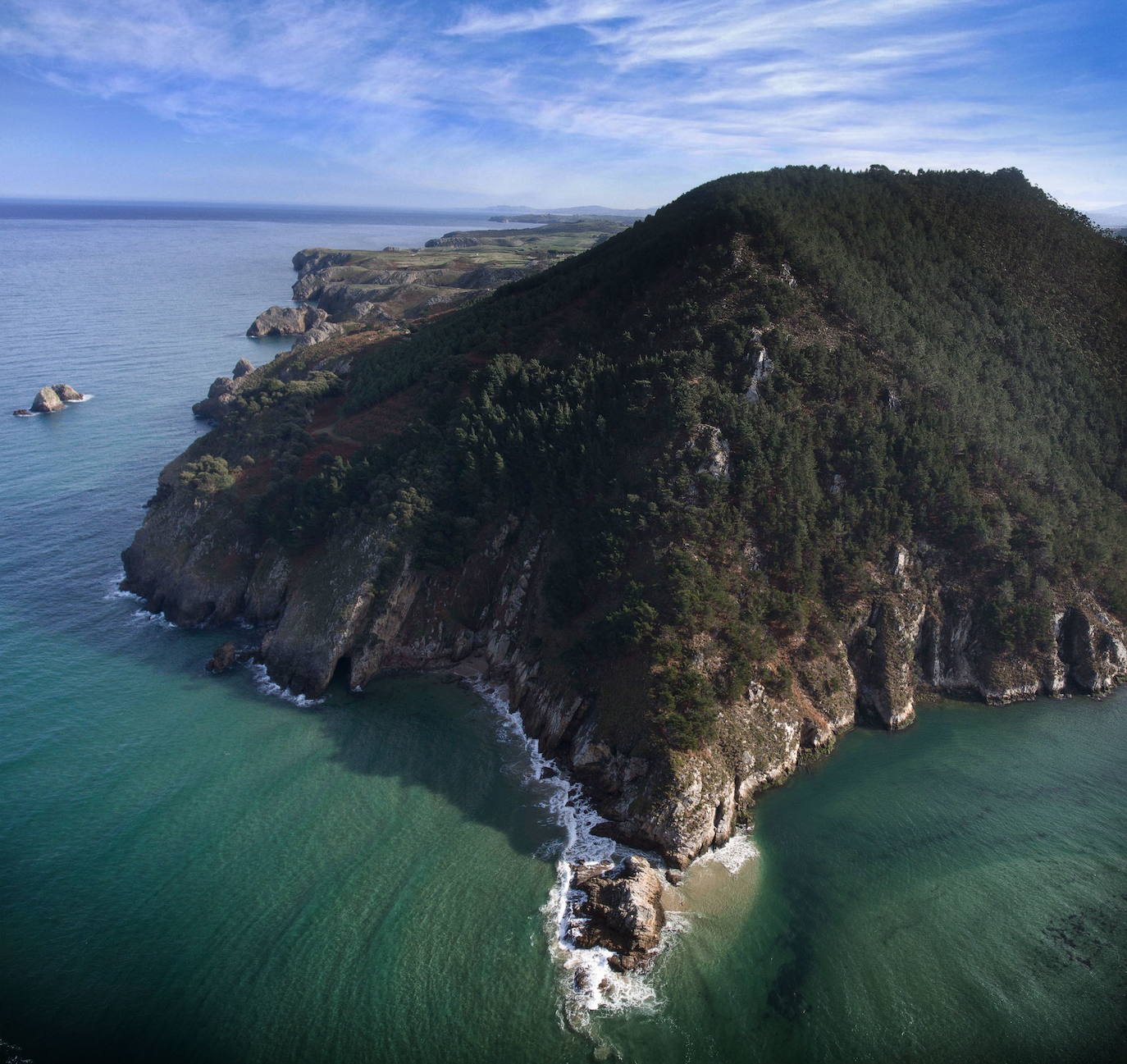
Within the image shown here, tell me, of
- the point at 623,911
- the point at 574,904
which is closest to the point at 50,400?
the point at 574,904

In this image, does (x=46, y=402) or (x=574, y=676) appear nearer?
(x=574, y=676)

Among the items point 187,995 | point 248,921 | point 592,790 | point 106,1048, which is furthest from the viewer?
point 592,790

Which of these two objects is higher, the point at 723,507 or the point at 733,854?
the point at 723,507

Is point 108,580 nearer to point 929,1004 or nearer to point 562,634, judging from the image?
point 562,634

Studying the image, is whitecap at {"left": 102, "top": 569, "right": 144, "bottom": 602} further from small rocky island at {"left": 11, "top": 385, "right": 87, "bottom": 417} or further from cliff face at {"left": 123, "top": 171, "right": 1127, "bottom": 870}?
small rocky island at {"left": 11, "top": 385, "right": 87, "bottom": 417}

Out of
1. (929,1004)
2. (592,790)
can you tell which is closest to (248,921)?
(592,790)

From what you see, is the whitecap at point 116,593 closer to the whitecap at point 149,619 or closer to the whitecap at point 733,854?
the whitecap at point 149,619

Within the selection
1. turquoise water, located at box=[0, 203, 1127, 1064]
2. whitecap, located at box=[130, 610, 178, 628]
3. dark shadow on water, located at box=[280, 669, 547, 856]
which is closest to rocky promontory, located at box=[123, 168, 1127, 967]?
whitecap, located at box=[130, 610, 178, 628]

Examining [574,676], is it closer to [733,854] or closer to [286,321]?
[733,854]
